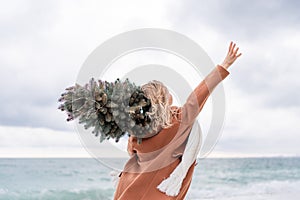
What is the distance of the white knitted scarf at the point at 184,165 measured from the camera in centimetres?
192

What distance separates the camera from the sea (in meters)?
8.66

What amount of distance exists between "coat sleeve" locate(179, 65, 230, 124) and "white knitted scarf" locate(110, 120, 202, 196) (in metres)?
0.08

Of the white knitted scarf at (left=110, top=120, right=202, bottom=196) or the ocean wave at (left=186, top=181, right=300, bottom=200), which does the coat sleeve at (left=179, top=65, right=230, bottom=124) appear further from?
the ocean wave at (left=186, top=181, right=300, bottom=200)

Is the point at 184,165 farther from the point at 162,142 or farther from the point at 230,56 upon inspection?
the point at 230,56

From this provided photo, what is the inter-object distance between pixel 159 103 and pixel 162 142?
0.20m

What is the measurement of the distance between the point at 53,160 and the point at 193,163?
11.1 meters

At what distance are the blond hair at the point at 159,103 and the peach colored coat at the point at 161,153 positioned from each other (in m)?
0.05

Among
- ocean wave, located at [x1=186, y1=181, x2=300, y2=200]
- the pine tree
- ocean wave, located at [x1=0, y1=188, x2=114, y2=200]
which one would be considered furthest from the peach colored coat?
ocean wave, located at [x1=186, y1=181, x2=300, y2=200]

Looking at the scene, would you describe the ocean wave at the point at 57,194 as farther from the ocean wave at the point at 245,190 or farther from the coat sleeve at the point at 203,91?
the coat sleeve at the point at 203,91

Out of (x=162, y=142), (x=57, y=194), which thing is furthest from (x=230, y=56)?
(x=57, y=194)

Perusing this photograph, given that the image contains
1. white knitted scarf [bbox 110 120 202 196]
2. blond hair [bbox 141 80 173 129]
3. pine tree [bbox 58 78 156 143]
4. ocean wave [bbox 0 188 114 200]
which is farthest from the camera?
ocean wave [bbox 0 188 114 200]

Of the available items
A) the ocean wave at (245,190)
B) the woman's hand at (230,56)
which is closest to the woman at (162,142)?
the woman's hand at (230,56)

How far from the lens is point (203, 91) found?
1.84m

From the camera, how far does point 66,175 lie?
35.6ft
